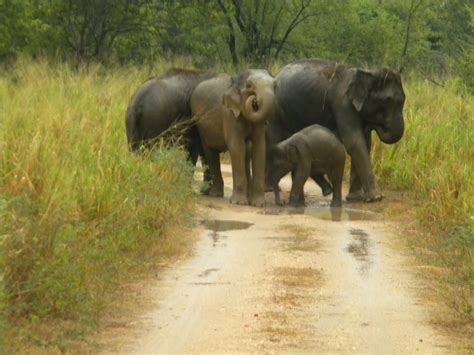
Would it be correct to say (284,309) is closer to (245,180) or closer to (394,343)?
(394,343)

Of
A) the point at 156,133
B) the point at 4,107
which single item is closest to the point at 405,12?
the point at 156,133

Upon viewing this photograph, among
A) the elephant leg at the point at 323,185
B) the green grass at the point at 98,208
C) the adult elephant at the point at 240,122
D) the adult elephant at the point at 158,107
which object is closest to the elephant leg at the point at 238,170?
the adult elephant at the point at 240,122

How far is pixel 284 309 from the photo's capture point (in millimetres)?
8117

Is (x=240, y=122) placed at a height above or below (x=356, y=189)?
above

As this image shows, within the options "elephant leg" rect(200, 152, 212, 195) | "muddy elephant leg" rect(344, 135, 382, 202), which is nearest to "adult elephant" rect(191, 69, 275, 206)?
"elephant leg" rect(200, 152, 212, 195)

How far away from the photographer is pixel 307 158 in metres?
14.6

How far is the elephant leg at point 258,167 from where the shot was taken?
14.4 meters

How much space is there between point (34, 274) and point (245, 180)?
7.29 metres

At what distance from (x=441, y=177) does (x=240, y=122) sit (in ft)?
9.48

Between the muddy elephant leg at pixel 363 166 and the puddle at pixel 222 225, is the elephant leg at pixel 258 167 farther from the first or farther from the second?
the puddle at pixel 222 225

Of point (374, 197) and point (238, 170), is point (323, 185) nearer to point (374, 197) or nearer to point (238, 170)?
point (374, 197)

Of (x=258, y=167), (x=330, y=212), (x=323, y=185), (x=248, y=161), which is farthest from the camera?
(x=323, y=185)

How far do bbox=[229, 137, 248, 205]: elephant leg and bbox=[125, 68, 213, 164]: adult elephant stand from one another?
964 mm

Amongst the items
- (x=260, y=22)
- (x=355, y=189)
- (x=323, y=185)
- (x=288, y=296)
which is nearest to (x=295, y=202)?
(x=323, y=185)
